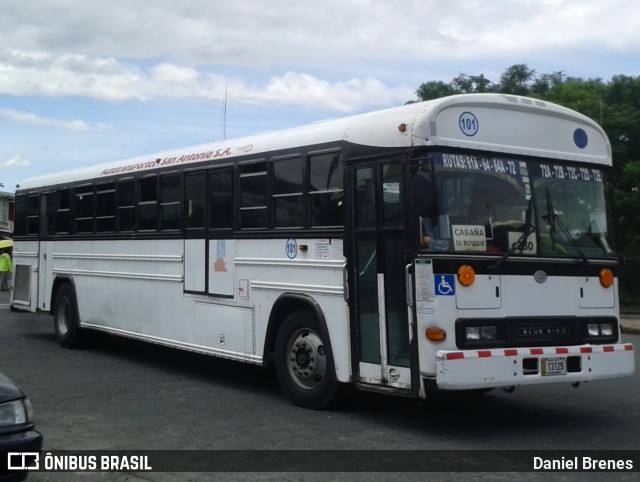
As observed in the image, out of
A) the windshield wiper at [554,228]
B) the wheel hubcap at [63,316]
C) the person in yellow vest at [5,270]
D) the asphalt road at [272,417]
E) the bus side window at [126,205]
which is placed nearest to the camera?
the asphalt road at [272,417]

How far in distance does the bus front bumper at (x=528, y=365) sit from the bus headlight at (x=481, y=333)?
130mm

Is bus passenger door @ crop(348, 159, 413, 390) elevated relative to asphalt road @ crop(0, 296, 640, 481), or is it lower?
elevated

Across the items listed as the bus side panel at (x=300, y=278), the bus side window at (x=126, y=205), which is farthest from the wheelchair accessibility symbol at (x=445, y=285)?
the bus side window at (x=126, y=205)

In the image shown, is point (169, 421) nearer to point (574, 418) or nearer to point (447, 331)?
point (447, 331)

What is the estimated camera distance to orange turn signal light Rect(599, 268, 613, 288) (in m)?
7.95

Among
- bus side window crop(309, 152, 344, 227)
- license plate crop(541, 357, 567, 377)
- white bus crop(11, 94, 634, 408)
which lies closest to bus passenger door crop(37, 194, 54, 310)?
→ white bus crop(11, 94, 634, 408)

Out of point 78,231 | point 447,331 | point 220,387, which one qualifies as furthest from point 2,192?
point 447,331

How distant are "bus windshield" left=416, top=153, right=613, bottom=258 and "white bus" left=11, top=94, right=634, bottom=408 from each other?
0.05 feet

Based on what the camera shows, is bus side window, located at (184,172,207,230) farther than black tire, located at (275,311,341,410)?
Yes

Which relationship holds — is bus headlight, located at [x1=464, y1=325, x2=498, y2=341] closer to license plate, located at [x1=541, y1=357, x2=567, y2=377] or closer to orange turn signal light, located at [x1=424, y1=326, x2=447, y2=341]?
orange turn signal light, located at [x1=424, y1=326, x2=447, y2=341]

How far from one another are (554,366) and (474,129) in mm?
2295

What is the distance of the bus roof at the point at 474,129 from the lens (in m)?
7.34

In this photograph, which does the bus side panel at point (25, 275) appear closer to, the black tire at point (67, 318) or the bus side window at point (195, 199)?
the black tire at point (67, 318)

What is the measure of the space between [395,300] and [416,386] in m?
0.82
